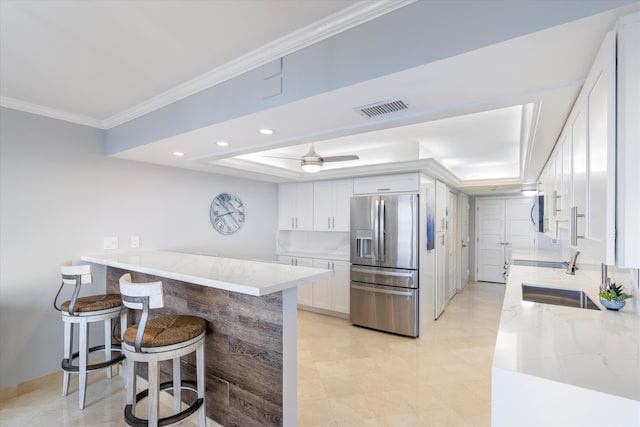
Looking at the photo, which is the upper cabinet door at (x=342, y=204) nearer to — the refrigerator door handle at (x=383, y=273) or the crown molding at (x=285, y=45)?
the refrigerator door handle at (x=383, y=273)

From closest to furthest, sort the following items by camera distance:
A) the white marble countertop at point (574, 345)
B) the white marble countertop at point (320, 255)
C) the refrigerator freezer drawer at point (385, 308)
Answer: the white marble countertop at point (574, 345)
the refrigerator freezer drawer at point (385, 308)
the white marble countertop at point (320, 255)

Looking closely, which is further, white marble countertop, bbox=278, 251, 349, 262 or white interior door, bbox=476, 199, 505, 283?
white interior door, bbox=476, 199, 505, 283

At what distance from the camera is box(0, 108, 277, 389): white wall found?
2.55 m

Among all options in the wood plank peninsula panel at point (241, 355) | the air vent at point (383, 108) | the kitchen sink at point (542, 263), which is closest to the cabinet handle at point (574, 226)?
the air vent at point (383, 108)

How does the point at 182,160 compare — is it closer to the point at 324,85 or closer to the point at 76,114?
the point at 76,114

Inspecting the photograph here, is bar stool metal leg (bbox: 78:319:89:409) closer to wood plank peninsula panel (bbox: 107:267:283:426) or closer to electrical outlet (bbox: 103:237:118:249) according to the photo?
wood plank peninsula panel (bbox: 107:267:283:426)

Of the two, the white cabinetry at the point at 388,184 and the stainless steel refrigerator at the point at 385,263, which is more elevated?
the white cabinetry at the point at 388,184

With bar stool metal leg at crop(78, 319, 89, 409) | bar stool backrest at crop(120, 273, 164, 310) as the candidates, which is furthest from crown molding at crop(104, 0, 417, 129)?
bar stool metal leg at crop(78, 319, 89, 409)

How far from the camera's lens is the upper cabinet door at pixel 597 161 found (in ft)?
3.25

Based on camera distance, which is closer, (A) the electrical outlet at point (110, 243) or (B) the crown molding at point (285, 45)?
(B) the crown molding at point (285, 45)

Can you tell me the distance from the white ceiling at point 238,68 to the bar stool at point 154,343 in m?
1.20

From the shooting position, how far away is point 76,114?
2871 mm

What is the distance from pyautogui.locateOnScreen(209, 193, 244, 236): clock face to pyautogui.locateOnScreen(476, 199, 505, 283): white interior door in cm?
586

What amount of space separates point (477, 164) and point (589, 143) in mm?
4248
